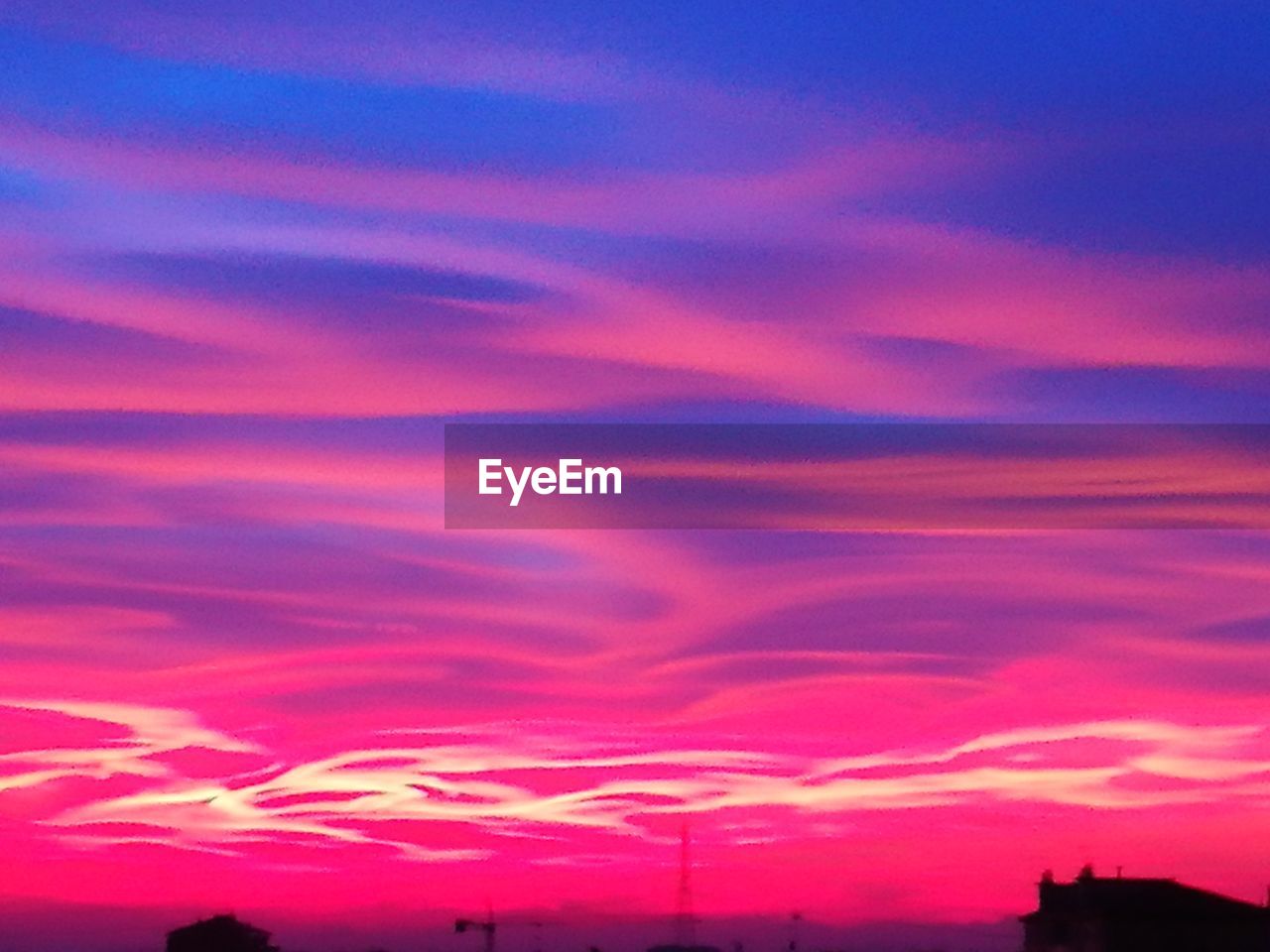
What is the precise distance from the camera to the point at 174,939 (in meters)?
156

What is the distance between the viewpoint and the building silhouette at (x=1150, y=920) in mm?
108312

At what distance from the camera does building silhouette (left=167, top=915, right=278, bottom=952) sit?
15550 cm

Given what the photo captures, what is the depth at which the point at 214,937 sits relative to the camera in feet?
511

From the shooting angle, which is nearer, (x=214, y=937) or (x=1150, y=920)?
(x=1150, y=920)

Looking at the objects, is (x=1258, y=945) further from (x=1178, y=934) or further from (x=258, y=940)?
(x=258, y=940)

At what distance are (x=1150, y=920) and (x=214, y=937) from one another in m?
73.1

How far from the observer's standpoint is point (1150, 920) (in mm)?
108562

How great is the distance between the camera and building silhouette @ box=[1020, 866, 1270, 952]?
355 feet

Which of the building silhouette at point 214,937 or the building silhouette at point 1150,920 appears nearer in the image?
the building silhouette at point 1150,920

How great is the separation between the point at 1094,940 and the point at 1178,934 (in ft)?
13.4

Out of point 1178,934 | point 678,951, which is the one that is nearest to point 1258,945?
point 1178,934

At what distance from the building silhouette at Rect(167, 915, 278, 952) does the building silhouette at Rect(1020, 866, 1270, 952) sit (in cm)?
6550

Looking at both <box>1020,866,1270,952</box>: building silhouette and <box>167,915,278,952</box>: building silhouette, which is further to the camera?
<box>167,915,278,952</box>: building silhouette

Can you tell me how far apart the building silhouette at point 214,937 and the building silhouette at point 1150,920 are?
215ft
